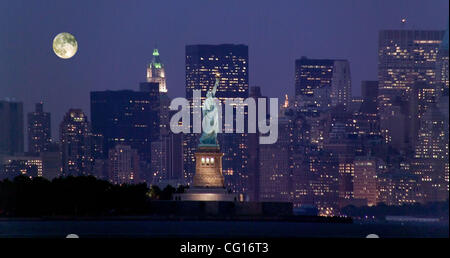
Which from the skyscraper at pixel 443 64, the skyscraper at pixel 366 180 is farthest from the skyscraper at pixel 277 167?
the skyscraper at pixel 443 64

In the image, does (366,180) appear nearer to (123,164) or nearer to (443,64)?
(123,164)

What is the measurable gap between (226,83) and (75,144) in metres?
14.4

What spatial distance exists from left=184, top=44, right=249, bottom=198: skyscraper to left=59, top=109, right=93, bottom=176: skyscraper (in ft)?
23.0

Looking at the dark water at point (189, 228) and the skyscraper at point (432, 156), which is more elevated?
the skyscraper at point (432, 156)

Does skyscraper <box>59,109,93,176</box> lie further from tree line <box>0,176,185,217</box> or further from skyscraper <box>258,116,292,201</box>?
tree line <box>0,176,185,217</box>

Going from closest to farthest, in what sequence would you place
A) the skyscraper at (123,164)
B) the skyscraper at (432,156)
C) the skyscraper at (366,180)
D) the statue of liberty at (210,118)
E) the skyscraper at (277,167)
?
the skyscraper at (432,156)
the statue of liberty at (210,118)
the skyscraper at (123,164)
the skyscraper at (277,167)
the skyscraper at (366,180)

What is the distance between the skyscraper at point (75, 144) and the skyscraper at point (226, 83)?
7.00 m

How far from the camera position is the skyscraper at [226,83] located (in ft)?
243

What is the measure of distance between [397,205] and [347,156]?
39.4ft

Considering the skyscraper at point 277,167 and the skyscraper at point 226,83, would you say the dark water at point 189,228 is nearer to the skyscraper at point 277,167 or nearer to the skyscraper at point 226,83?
the skyscraper at point 226,83

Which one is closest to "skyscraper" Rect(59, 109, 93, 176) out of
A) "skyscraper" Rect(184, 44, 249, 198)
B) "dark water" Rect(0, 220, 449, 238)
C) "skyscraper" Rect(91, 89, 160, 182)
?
"skyscraper" Rect(91, 89, 160, 182)

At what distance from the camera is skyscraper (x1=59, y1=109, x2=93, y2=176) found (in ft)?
281
